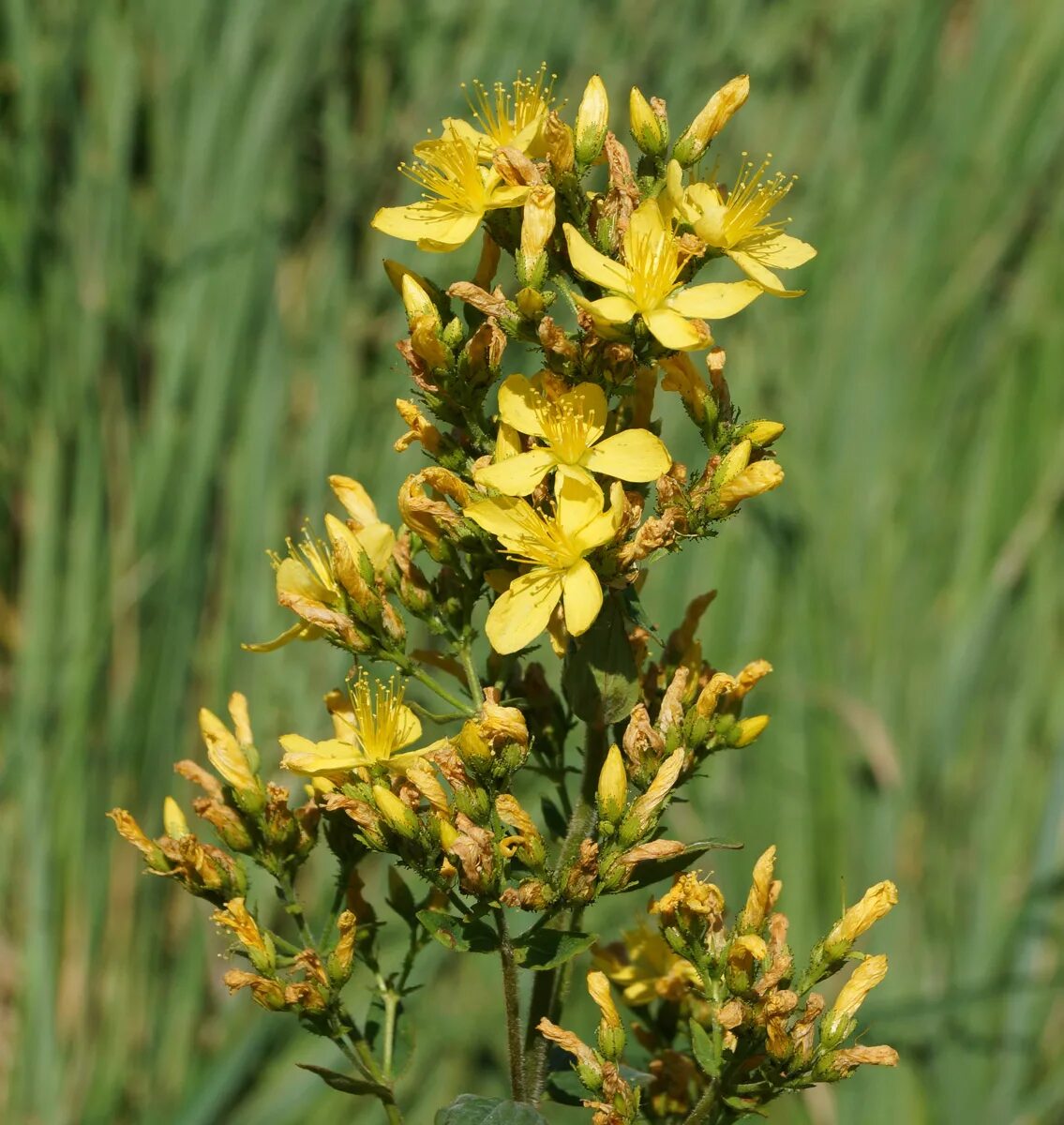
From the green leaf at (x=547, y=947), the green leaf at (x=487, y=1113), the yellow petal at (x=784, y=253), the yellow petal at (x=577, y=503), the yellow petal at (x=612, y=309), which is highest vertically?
the yellow petal at (x=784, y=253)

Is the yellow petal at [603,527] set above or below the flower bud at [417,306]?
below

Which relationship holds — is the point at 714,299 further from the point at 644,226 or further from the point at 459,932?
the point at 459,932

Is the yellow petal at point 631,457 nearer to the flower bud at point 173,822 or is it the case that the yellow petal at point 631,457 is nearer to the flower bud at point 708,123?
the flower bud at point 708,123

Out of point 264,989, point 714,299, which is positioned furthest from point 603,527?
point 264,989

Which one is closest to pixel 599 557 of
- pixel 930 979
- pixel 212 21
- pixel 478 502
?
pixel 478 502

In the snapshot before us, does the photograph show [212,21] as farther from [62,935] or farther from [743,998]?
[743,998]

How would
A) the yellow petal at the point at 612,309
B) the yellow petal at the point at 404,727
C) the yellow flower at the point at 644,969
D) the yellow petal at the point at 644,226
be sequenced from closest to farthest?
the yellow petal at the point at 612,309, the yellow petal at the point at 644,226, the yellow petal at the point at 404,727, the yellow flower at the point at 644,969

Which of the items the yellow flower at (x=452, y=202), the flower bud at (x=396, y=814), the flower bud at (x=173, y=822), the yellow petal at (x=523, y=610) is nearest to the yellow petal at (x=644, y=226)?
the yellow flower at (x=452, y=202)
